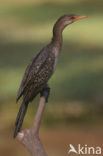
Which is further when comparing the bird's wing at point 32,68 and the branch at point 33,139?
the bird's wing at point 32,68

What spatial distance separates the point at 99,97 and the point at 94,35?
13.6 ft

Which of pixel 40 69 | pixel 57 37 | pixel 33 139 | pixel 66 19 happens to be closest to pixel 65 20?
pixel 66 19

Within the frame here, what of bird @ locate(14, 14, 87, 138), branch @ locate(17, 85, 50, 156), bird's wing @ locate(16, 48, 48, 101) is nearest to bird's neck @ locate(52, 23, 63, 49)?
bird @ locate(14, 14, 87, 138)

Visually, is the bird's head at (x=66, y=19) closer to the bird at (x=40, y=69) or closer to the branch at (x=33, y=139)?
the bird at (x=40, y=69)

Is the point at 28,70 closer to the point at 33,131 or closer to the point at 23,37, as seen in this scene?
the point at 33,131

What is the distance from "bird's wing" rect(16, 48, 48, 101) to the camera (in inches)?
213

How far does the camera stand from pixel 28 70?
216 inches

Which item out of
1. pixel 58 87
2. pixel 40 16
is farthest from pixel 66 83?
pixel 40 16

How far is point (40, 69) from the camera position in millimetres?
5621

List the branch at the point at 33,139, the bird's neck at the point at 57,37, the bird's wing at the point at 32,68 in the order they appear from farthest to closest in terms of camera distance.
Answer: the bird's neck at the point at 57,37 < the bird's wing at the point at 32,68 < the branch at the point at 33,139

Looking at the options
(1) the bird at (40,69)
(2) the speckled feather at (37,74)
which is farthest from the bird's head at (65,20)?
(2) the speckled feather at (37,74)

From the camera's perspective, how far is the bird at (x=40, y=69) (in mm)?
5430

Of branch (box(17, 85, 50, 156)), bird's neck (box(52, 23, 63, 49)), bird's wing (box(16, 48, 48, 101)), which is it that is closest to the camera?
branch (box(17, 85, 50, 156))

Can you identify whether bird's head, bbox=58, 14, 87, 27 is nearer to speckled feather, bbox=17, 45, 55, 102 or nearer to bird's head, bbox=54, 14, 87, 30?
bird's head, bbox=54, 14, 87, 30
